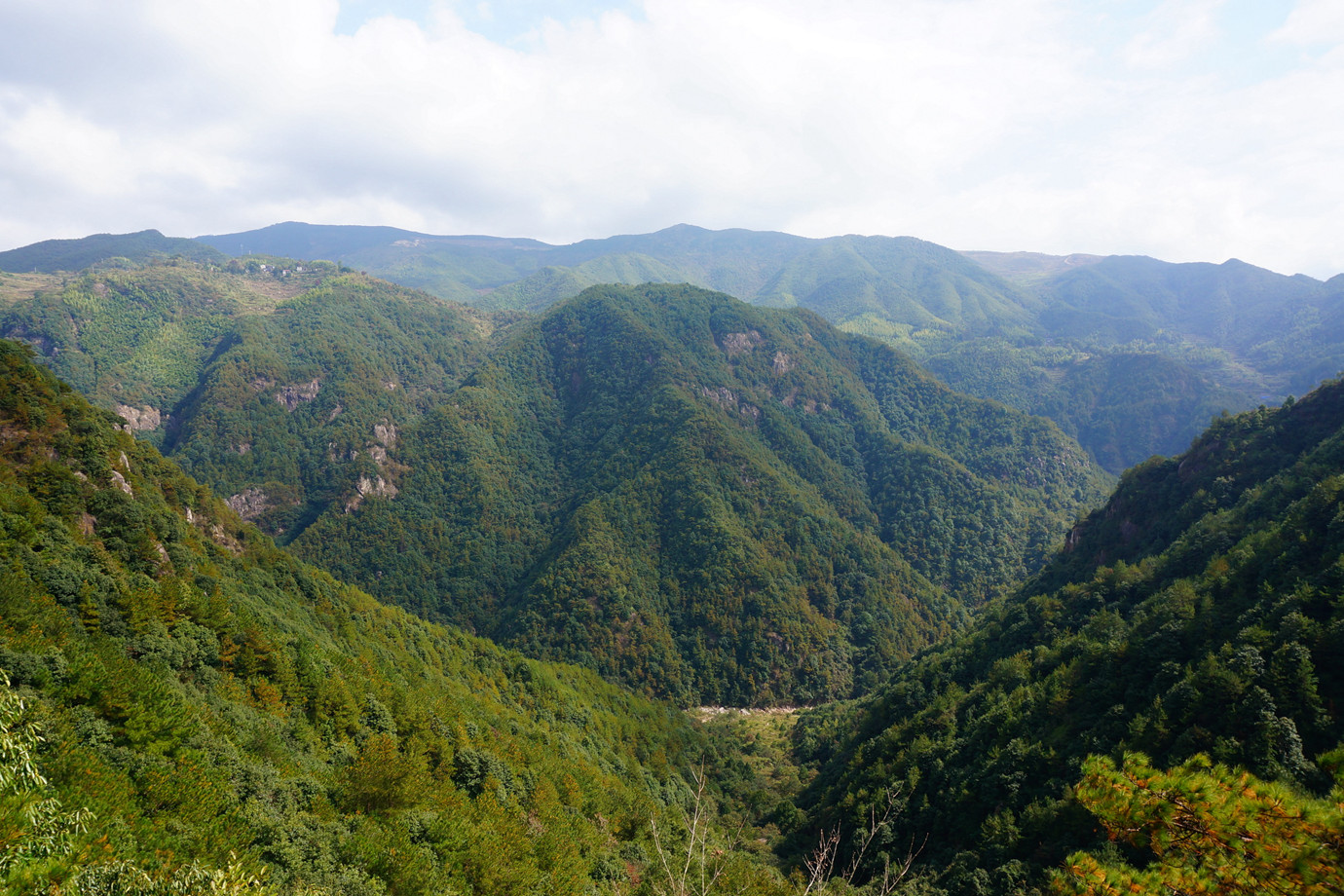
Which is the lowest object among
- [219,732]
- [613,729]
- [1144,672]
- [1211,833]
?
[613,729]

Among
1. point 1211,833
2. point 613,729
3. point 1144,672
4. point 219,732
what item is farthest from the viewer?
point 613,729

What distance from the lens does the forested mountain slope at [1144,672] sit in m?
44.3

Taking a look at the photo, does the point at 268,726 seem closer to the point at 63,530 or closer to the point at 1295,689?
the point at 63,530

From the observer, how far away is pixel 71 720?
912 inches

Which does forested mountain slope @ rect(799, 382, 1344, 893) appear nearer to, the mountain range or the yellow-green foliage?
the mountain range

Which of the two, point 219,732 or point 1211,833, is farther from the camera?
point 219,732

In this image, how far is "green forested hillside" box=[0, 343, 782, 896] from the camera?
19.3 meters

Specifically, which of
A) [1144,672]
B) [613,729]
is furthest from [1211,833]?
[613,729]

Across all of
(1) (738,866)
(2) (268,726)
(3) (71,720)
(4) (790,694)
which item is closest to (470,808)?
(2) (268,726)

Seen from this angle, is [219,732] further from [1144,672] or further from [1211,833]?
[1144,672]

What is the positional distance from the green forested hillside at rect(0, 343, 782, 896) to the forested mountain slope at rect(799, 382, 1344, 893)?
83.7 ft

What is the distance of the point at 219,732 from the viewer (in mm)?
32031

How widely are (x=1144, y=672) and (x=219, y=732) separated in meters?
80.6

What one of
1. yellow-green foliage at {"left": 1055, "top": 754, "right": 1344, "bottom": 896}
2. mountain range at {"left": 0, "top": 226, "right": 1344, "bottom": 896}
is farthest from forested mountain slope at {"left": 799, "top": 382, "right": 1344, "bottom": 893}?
yellow-green foliage at {"left": 1055, "top": 754, "right": 1344, "bottom": 896}
